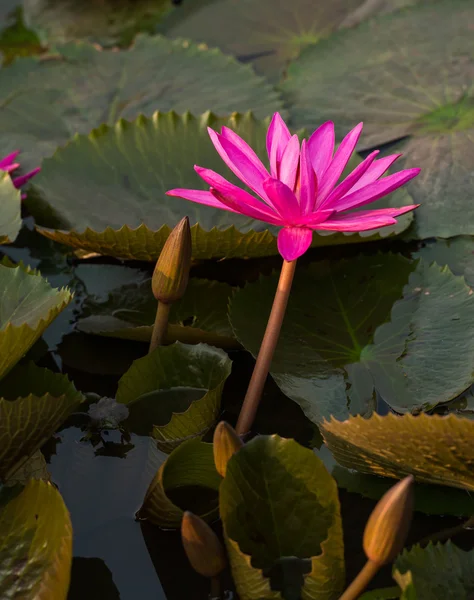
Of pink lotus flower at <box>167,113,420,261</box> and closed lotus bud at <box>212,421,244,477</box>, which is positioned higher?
pink lotus flower at <box>167,113,420,261</box>

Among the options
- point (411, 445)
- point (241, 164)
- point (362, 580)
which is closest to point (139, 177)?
point (241, 164)

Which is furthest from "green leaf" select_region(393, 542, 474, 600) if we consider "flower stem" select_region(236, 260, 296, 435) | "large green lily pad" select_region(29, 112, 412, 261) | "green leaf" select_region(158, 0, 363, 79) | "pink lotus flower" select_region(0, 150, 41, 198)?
"green leaf" select_region(158, 0, 363, 79)

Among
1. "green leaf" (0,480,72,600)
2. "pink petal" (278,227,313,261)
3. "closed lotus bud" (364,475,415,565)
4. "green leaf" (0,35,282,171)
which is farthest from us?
"green leaf" (0,35,282,171)

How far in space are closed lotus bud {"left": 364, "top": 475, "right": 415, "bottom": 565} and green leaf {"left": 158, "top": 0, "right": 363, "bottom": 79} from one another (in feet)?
6.44

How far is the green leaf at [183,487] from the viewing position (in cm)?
117

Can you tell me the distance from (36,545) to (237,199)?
0.62 metres

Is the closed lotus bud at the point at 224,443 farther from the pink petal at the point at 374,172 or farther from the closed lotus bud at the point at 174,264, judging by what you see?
the pink petal at the point at 374,172

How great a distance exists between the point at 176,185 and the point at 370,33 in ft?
3.27

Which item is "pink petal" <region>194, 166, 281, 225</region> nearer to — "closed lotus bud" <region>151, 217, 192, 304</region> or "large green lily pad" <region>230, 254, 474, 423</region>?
"closed lotus bud" <region>151, 217, 192, 304</region>

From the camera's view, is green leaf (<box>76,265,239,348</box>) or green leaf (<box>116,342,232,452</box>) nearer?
green leaf (<box>116,342,232,452</box>)

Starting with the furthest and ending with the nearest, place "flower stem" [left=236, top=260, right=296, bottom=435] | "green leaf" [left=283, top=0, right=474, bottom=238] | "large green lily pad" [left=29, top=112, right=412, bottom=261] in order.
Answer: "green leaf" [left=283, top=0, right=474, bottom=238] < "large green lily pad" [left=29, top=112, right=412, bottom=261] < "flower stem" [left=236, top=260, right=296, bottom=435]

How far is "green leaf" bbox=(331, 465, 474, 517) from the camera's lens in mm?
1286

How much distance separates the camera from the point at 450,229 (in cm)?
173

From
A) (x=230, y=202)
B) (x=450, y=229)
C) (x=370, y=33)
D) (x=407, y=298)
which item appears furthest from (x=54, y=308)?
(x=370, y=33)
